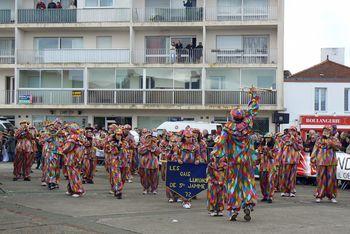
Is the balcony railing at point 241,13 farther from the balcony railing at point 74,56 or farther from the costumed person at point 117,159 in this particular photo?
the costumed person at point 117,159

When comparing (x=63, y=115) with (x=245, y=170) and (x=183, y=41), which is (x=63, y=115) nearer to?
(x=183, y=41)

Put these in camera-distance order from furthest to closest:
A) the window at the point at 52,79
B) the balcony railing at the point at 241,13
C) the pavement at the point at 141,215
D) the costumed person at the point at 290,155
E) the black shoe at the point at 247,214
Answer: the window at the point at 52,79 → the balcony railing at the point at 241,13 → the costumed person at the point at 290,155 → the black shoe at the point at 247,214 → the pavement at the point at 141,215

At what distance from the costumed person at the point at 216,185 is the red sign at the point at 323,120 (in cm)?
2334

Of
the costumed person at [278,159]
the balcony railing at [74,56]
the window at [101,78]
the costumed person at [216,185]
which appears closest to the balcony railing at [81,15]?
the balcony railing at [74,56]

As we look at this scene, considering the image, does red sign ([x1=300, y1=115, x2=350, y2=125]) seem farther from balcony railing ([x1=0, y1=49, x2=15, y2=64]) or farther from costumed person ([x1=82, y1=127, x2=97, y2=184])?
→ balcony railing ([x1=0, y1=49, x2=15, y2=64])

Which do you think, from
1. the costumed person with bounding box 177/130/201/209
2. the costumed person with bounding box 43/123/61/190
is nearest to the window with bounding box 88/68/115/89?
the costumed person with bounding box 43/123/61/190

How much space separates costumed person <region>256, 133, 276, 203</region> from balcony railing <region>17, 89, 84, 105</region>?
25.4 m

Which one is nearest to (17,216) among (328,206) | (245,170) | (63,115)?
(245,170)

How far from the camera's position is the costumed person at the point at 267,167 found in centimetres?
1639

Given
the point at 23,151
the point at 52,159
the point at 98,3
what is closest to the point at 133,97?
the point at 98,3

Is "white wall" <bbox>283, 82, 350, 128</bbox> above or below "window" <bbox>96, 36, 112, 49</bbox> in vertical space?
below

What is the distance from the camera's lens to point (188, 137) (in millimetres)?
15531

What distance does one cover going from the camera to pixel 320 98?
41.6 metres

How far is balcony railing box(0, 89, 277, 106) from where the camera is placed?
3950 cm
